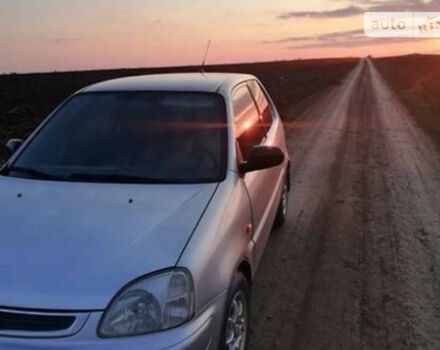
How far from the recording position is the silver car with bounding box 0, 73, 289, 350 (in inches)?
104

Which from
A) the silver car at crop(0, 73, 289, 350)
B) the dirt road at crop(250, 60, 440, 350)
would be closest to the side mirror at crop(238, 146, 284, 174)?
the silver car at crop(0, 73, 289, 350)

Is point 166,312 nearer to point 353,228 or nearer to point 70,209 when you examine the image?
point 70,209

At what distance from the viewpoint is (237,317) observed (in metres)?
3.50

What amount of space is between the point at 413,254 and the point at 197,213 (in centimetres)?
318

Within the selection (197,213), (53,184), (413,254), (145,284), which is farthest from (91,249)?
(413,254)

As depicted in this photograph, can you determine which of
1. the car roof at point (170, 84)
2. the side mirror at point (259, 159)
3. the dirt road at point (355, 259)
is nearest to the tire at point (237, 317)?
the dirt road at point (355, 259)

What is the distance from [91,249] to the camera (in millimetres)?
2902

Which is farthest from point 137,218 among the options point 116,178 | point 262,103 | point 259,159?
point 262,103

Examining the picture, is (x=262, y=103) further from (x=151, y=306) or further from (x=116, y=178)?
(x=151, y=306)

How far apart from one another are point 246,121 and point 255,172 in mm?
526

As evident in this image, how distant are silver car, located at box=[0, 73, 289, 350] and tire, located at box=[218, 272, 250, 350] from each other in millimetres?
12

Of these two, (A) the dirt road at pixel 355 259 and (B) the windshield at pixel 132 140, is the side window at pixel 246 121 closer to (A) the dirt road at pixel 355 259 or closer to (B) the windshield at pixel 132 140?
(B) the windshield at pixel 132 140

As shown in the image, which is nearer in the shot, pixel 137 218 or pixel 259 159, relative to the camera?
pixel 137 218

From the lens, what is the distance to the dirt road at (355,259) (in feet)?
13.8
